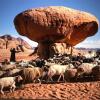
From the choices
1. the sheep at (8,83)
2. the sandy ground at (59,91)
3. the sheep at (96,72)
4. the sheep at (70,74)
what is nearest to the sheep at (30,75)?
the sandy ground at (59,91)

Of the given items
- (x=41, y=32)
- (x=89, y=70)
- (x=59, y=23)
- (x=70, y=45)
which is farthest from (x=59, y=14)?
(x=89, y=70)

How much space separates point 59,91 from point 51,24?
30.6ft

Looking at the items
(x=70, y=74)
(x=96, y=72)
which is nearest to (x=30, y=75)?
(x=70, y=74)

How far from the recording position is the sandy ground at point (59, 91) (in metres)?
5.44

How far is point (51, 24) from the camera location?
1480 centimetres

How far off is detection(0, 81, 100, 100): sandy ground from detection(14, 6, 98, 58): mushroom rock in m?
8.74

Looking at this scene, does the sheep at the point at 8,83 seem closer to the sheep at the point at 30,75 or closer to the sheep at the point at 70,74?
the sheep at the point at 30,75

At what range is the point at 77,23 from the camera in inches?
620

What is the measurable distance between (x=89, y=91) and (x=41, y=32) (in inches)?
372

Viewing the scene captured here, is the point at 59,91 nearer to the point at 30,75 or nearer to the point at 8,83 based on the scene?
the point at 30,75

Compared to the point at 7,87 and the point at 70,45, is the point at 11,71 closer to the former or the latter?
the point at 7,87

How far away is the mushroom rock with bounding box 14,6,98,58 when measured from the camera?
14672 mm

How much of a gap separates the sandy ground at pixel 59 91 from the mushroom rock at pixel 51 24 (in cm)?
874

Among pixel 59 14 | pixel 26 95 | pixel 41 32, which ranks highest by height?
pixel 59 14
